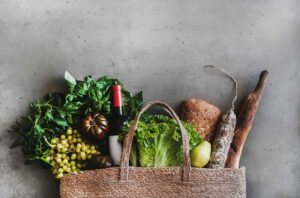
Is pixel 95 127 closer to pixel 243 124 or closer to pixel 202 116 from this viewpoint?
pixel 202 116

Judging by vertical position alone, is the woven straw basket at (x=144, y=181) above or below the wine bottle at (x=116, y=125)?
below

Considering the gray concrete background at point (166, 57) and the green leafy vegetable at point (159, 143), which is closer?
the green leafy vegetable at point (159, 143)

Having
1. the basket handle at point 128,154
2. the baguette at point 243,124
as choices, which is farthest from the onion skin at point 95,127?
the baguette at point 243,124

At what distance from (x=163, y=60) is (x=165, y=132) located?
0.52 metres

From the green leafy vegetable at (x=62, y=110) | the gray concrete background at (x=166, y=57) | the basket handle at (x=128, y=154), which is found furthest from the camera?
the gray concrete background at (x=166, y=57)

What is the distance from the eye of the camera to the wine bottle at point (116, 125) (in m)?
2.25

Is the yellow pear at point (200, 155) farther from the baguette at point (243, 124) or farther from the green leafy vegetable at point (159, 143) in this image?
the baguette at point (243, 124)

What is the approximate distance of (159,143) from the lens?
87.0 inches

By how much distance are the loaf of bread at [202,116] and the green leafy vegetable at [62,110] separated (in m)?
0.28

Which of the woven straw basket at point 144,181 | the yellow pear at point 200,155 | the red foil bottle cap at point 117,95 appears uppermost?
the red foil bottle cap at point 117,95

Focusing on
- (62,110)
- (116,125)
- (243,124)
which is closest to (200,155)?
(243,124)

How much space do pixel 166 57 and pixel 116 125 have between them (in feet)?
1.73

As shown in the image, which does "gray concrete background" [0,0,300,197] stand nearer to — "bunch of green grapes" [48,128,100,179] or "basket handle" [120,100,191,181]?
"bunch of green grapes" [48,128,100,179]

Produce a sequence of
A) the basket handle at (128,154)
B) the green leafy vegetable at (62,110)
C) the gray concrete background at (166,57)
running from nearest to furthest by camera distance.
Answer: the basket handle at (128,154)
the green leafy vegetable at (62,110)
the gray concrete background at (166,57)
